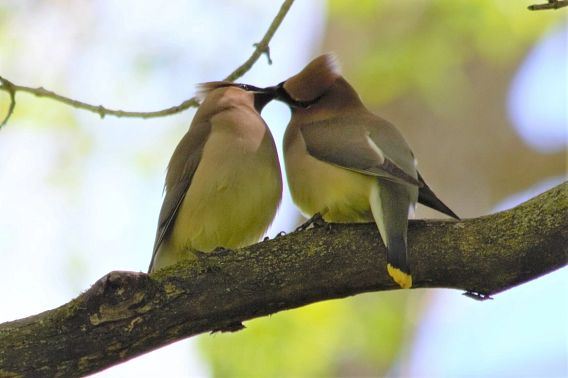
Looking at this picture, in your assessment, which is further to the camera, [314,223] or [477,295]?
[314,223]

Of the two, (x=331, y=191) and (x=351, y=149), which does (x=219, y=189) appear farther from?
(x=351, y=149)

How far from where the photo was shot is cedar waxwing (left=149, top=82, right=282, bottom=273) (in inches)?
204

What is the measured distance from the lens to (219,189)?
5.21m

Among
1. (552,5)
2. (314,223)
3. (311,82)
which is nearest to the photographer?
(552,5)

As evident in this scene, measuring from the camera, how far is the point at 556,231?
427 cm

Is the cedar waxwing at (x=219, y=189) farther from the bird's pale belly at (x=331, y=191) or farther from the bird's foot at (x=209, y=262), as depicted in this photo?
the bird's foot at (x=209, y=262)

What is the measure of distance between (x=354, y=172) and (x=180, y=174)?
1095 millimetres

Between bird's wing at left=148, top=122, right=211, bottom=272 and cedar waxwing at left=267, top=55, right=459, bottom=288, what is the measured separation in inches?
19.4

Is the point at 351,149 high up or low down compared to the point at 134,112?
down

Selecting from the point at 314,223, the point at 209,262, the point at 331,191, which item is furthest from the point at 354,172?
the point at 209,262

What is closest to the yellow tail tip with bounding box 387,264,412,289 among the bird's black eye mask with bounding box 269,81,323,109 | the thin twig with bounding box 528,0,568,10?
the thin twig with bounding box 528,0,568,10

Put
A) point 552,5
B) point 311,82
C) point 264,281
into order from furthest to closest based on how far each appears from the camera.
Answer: point 311,82 < point 264,281 < point 552,5

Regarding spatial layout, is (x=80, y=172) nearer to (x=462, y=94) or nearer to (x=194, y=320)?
(x=462, y=94)

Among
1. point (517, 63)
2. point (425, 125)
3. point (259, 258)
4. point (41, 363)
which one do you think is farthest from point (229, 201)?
point (517, 63)
